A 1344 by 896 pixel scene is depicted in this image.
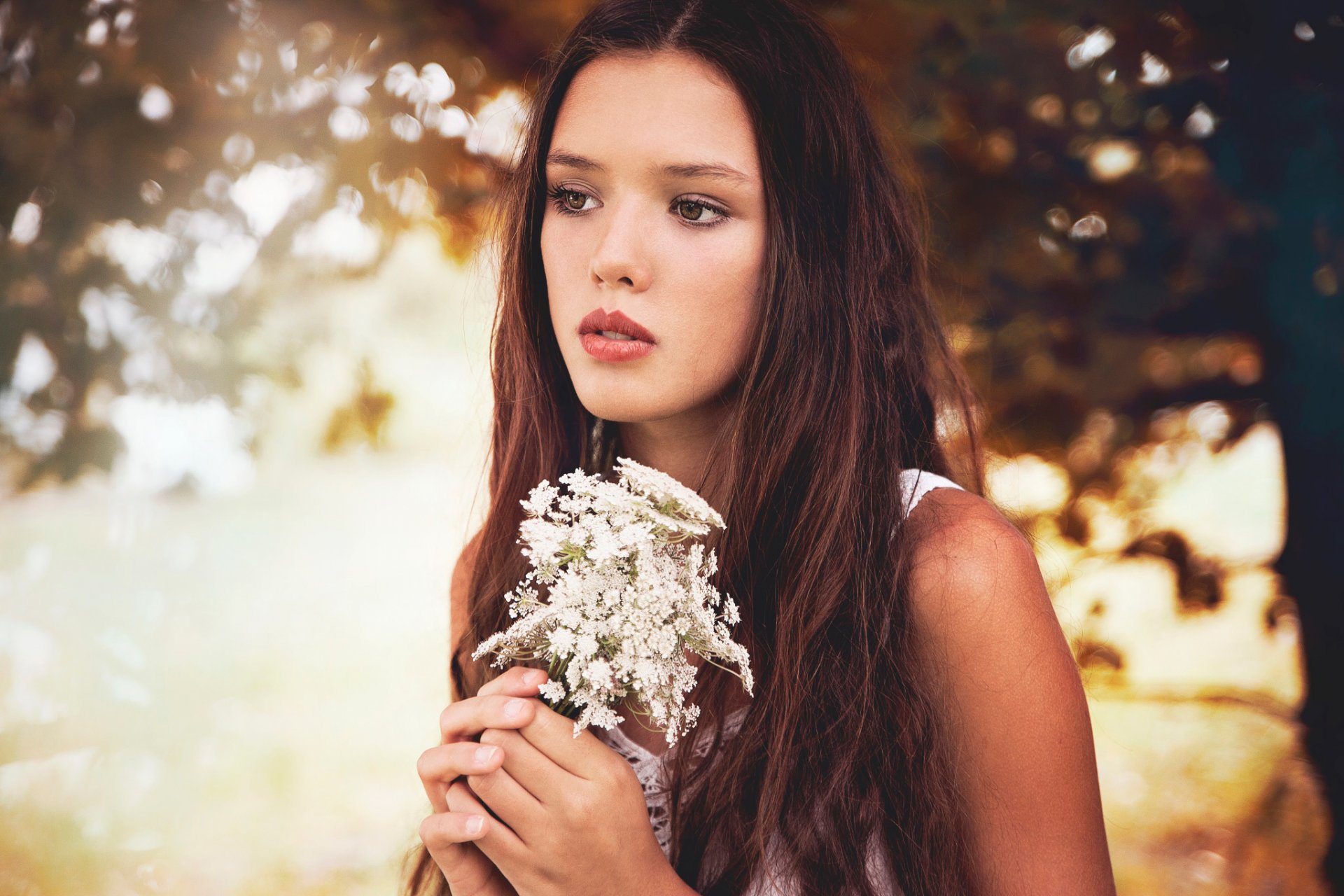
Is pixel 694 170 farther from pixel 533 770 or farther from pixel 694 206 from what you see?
pixel 533 770

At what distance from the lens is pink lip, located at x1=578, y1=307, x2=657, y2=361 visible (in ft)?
5.53

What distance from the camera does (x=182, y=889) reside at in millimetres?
4082

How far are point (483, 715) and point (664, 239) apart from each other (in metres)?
0.82

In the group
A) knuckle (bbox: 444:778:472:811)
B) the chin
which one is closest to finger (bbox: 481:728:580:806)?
knuckle (bbox: 444:778:472:811)

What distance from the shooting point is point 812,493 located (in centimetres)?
179

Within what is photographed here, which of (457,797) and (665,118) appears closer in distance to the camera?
(457,797)

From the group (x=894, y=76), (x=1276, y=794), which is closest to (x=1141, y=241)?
(x=894, y=76)

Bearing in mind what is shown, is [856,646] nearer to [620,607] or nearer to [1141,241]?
[620,607]

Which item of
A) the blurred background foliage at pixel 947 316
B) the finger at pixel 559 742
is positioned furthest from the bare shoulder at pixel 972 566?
the blurred background foliage at pixel 947 316

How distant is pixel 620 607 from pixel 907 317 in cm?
Result: 102

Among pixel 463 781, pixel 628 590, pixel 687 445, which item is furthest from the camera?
pixel 687 445

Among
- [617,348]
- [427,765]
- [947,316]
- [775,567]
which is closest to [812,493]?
[775,567]

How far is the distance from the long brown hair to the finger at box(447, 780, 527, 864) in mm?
373

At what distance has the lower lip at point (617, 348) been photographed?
170 centimetres
